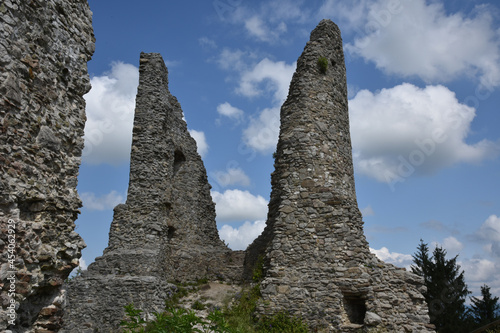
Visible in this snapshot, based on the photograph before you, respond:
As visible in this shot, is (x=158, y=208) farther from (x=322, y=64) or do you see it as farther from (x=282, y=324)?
(x=322, y=64)

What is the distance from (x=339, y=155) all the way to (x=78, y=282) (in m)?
8.92

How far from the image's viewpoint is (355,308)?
32.1 feet

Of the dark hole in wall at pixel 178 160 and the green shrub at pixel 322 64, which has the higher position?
the green shrub at pixel 322 64

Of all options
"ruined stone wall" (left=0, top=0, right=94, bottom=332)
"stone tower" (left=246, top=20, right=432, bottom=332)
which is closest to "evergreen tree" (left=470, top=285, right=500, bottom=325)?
"stone tower" (left=246, top=20, right=432, bottom=332)

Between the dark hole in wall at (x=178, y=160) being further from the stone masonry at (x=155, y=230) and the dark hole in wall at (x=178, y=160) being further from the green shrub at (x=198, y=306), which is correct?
the green shrub at (x=198, y=306)

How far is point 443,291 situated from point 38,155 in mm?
20924

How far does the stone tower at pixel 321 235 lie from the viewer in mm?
9469

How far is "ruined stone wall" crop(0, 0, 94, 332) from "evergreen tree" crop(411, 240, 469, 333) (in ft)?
62.1

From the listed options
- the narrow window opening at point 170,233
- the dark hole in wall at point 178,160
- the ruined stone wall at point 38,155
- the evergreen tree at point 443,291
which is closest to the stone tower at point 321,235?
the narrow window opening at point 170,233

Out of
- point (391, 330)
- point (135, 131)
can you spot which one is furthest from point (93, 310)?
point (391, 330)

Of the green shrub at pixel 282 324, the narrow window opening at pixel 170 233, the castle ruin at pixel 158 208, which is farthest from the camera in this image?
the narrow window opening at pixel 170 233

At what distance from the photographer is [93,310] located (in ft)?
39.3

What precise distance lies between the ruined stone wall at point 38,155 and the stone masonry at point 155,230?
789 centimetres

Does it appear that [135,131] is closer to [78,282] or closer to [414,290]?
[78,282]
